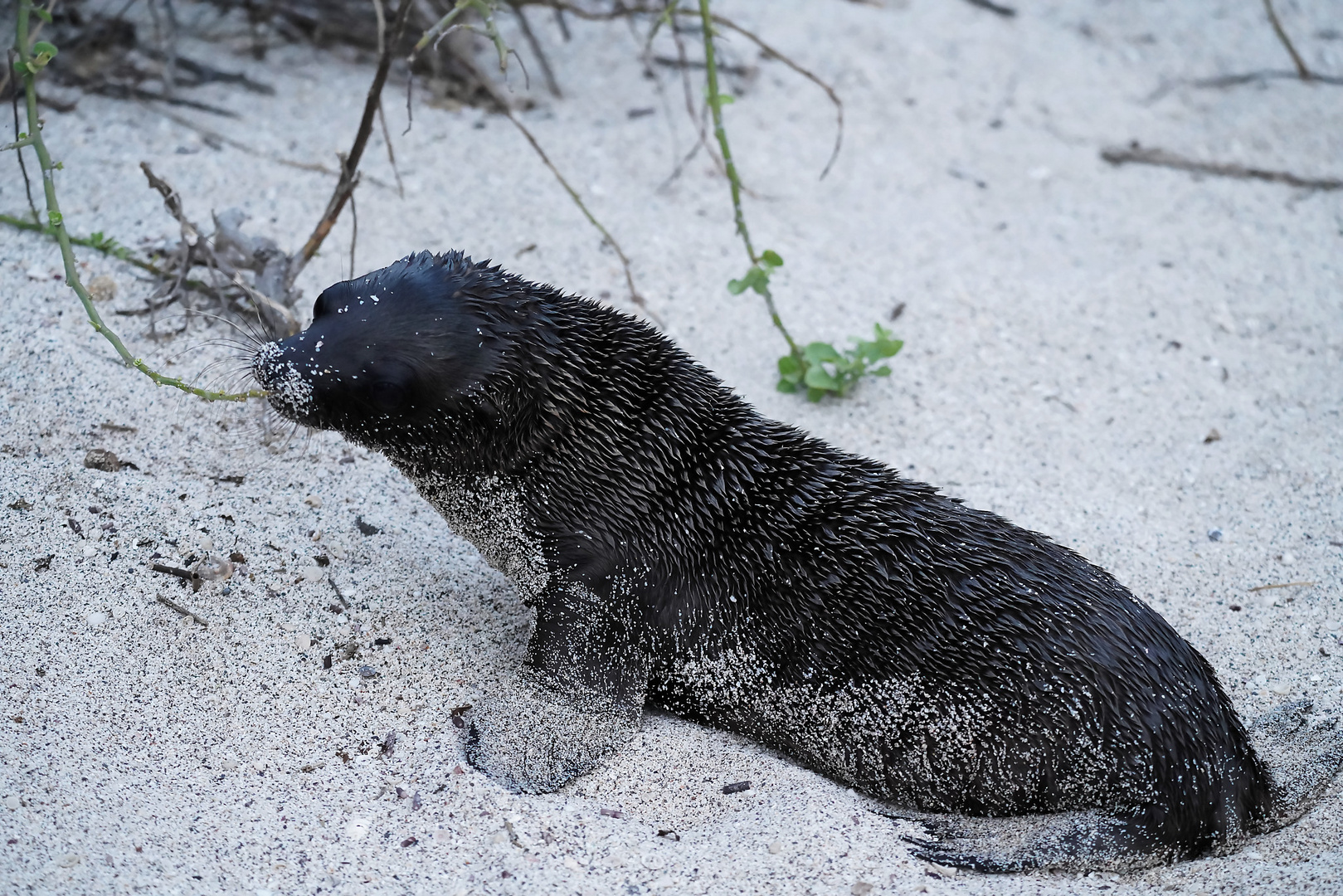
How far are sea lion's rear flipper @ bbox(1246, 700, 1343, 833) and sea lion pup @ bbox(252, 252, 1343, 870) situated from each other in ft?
0.07

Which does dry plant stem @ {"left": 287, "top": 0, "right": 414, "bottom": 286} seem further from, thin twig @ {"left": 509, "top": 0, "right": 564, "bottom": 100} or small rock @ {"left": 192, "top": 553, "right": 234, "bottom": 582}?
thin twig @ {"left": 509, "top": 0, "right": 564, "bottom": 100}

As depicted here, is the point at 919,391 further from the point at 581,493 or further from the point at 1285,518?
the point at 581,493

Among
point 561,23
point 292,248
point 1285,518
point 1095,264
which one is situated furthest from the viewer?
point 561,23

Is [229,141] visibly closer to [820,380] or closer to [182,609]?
[182,609]

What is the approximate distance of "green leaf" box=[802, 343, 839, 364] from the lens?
5609 millimetres

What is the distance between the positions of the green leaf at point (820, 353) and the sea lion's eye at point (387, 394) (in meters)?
2.49

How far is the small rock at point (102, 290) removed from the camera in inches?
207

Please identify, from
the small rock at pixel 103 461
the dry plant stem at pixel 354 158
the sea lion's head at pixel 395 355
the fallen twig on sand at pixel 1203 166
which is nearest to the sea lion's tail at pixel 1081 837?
the sea lion's head at pixel 395 355

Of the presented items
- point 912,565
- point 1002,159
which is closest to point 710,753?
point 912,565

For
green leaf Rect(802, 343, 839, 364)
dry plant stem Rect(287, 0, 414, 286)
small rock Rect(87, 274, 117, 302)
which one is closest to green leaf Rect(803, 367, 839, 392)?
green leaf Rect(802, 343, 839, 364)

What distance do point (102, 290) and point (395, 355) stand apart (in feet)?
7.96

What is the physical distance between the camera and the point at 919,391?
5.91 m

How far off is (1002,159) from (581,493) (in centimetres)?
527

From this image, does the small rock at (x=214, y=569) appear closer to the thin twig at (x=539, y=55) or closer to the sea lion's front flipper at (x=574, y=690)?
the sea lion's front flipper at (x=574, y=690)
